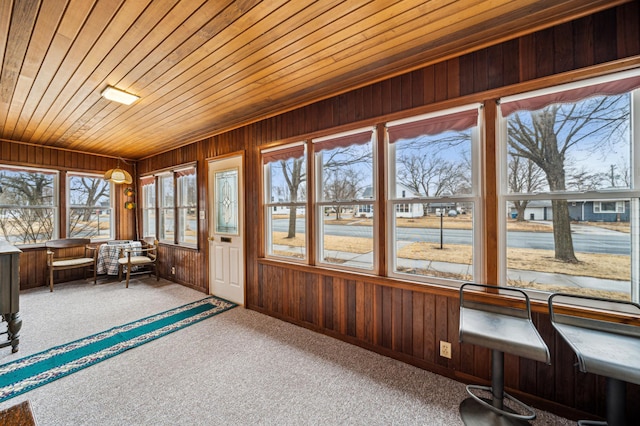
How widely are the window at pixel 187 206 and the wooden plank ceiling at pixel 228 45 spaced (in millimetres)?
1644

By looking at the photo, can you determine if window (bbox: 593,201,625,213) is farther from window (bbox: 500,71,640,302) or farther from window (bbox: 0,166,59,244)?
window (bbox: 0,166,59,244)

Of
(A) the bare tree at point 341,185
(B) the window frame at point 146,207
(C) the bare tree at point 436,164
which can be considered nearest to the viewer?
(C) the bare tree at point 436,164

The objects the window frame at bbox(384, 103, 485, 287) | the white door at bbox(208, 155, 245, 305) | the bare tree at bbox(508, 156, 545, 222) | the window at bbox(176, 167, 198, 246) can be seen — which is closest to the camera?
the bare tree at bbox(508, 156, 545, 222)

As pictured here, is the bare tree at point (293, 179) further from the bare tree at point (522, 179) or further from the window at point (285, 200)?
the bare tree at point (522, 179)

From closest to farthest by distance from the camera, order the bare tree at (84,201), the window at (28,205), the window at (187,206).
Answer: the window at (28,205)
the window at (187,206)
the bare tree at (84,201)

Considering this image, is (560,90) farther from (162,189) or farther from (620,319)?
(162,189)

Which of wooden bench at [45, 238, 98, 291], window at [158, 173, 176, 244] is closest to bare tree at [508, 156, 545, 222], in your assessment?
window at [158, 173, 176, 244]

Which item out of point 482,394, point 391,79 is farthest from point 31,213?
point 482,394

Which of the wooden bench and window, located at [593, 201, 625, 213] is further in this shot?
the wooden bench

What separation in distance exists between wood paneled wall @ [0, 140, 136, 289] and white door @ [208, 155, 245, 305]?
9.82 ft

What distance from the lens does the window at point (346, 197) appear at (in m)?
2.55

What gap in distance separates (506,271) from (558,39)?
163 cm

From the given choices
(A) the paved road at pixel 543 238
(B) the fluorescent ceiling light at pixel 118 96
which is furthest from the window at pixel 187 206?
(A) the paved road at pixel 543 238

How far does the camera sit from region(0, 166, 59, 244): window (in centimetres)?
429
